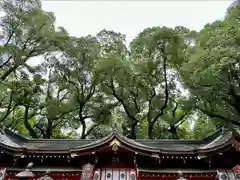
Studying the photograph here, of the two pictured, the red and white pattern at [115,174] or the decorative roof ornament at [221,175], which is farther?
the red and white pattern at [115,174]

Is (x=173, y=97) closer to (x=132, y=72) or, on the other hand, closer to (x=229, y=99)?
(x=132, y=72)

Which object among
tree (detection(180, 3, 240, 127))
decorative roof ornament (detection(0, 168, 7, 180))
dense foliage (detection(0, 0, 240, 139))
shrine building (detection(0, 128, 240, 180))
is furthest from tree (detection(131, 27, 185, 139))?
decorative roof ornament (detection(0, 168, 7, 180))

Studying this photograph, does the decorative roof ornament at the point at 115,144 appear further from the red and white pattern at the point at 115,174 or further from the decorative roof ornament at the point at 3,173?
the decorative roof ornament at the point at 3,173

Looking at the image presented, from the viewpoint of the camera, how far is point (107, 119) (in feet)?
73.9

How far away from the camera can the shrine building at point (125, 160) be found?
410 inches

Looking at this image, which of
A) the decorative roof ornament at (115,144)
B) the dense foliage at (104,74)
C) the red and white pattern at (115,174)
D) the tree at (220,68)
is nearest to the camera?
the decorative roof ornament at (115,144)

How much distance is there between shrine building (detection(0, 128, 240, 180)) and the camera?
10.4 metres

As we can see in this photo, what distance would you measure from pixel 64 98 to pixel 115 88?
5.95 m

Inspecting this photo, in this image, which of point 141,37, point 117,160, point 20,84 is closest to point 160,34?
point 141,37

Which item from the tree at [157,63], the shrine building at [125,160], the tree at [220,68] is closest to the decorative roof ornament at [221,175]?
the shrine building at [125,160]

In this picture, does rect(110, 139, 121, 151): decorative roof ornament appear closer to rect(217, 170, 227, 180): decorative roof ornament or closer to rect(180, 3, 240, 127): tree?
rect(217, 170, 227, 180): decorative roof ornament

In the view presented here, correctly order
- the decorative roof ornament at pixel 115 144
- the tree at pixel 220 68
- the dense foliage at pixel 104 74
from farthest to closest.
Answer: the dense foliage at pixel 104 74 < the tree at pixel 220 68 < the decorative roof ornament at pixel 115 144

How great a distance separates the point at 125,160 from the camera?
1095 centimetres

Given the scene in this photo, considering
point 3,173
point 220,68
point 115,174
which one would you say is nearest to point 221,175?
point 115,174
